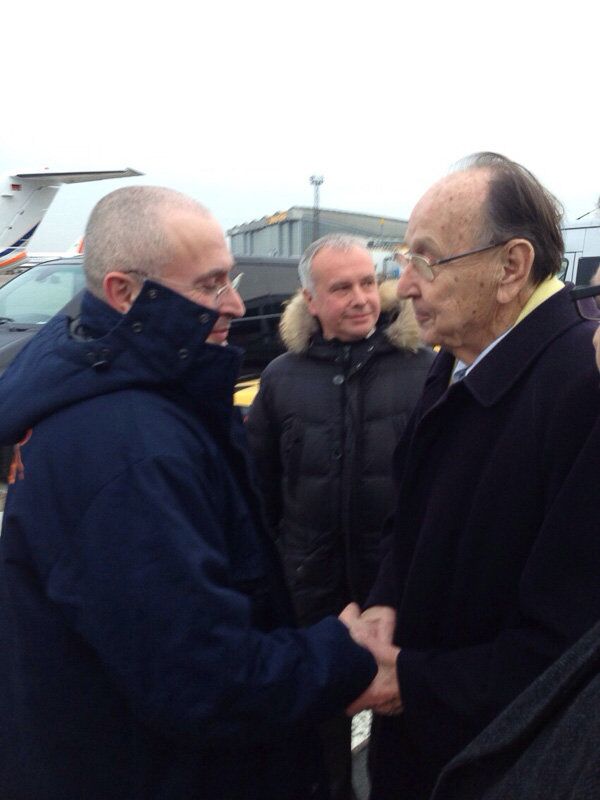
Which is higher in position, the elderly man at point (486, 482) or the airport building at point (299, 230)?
the elderly man at point (486, 482)

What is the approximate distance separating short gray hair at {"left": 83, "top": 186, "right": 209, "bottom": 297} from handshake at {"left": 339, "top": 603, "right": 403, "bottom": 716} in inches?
35.7

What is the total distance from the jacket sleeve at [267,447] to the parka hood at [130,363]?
1.34 meters

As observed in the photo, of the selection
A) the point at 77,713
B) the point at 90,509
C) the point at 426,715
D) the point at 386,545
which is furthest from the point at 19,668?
the point at 386,545

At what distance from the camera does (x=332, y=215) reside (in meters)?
19.1

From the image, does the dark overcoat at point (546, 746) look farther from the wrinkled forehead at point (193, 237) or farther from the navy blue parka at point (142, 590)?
the wrinkled forehead at point (193, 237)

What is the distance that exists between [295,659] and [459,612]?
39 centimetres

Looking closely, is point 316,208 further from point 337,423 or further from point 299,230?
point 337,423

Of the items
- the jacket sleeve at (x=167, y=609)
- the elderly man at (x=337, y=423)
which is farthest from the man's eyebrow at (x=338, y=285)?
the jacket sleeve at (x=167, y=609)

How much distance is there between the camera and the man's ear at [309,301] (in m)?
2.65

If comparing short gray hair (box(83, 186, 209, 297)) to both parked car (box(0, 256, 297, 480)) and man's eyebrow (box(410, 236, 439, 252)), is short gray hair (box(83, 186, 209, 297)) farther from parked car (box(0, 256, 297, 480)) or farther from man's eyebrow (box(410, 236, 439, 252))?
parked car (box(0, 256, 297, 480))

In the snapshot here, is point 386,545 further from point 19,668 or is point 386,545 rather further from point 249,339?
point 249,339

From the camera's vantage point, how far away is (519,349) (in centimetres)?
142

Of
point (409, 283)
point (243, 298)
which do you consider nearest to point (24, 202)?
point (243, 298)

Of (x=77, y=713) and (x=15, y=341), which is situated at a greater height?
(x=77, y=713)
